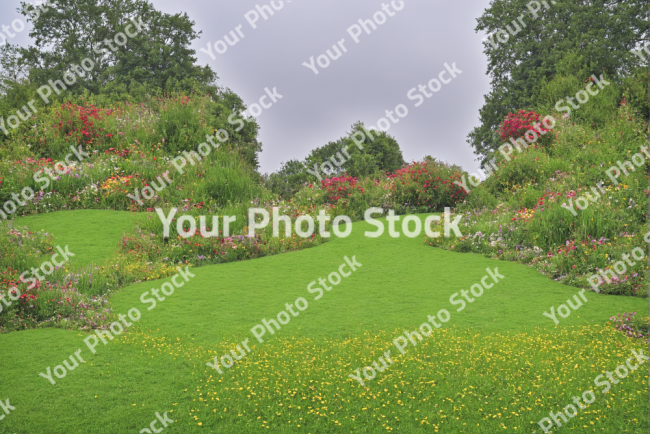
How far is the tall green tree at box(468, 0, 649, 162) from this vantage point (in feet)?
83.1

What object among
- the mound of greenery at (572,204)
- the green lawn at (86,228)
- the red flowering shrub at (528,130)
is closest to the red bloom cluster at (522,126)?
the red flowering shrub at (528,130)

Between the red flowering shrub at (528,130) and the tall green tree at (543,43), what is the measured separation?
639 centimetres

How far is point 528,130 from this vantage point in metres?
19.4

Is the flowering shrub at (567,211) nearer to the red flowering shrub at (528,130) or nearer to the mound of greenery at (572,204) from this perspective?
the mound of greenery at (572,204)

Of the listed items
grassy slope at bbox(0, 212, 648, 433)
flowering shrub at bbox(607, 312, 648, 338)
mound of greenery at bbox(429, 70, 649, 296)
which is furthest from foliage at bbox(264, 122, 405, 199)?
flowering shrub at bbox(607, 312, 648, 338)

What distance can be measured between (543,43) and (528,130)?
1184 cm

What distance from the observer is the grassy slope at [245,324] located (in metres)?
5.33

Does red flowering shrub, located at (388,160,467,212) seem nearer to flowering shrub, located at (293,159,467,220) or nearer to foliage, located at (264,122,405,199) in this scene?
flowering shrub, located at (293,159,467,220)

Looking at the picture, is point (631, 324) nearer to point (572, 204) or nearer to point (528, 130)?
point (572, 204)

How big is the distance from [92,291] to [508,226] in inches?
402

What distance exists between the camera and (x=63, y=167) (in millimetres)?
15766

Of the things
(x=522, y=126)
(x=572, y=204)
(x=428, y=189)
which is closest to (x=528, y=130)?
(x=522, y=126)

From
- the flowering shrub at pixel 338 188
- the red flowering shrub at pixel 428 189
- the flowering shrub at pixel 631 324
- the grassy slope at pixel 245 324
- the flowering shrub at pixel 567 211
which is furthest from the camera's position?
the flowering shrub at pixel 338 188

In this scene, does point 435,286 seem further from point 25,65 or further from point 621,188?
point 25,65
